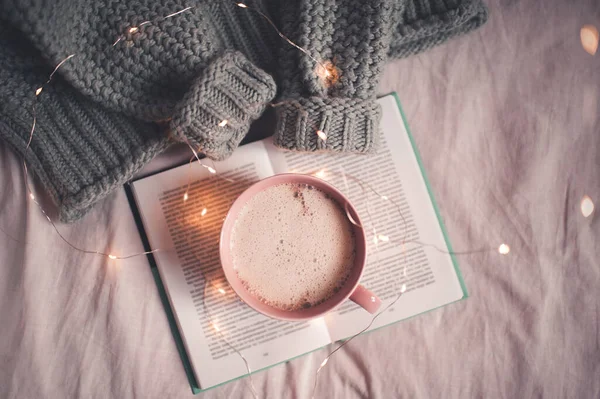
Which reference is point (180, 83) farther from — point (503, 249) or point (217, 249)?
point (503, 249)

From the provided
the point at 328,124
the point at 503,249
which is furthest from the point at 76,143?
the point at 503,249

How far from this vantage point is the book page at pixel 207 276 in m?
0.81

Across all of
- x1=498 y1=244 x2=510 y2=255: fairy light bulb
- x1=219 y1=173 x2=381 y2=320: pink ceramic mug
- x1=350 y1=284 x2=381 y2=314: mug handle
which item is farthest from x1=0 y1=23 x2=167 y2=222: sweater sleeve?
x1=498 y1=244 x2=510 y2=255: fairy light bulb

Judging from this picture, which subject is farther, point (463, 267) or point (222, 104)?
point (463, 267)

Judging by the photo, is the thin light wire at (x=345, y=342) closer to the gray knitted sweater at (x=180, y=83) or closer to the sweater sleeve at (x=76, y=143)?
the gray knitted sweater at (x=180, y=83)

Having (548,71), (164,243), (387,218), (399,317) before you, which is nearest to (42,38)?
(164,243)

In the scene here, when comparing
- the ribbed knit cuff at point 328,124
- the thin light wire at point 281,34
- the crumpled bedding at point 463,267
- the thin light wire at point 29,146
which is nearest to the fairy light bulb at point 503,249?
the crumpled bedding at point 463,267

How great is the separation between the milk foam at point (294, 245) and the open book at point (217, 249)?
0.25ft

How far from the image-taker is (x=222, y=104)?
73cm

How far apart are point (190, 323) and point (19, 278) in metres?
0.31

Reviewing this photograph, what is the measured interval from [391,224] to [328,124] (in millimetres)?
224

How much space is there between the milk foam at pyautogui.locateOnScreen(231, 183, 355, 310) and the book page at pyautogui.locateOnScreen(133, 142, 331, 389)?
8 cm

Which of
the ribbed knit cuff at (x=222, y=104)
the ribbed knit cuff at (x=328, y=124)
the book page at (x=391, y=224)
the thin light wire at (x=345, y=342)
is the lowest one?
the thin light wire at (x=345, y=342)

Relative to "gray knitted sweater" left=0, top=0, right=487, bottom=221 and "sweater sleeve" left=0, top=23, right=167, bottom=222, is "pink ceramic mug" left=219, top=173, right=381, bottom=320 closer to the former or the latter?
"gray knitted sweater" left=0, top=0, right=487, bottom=221
